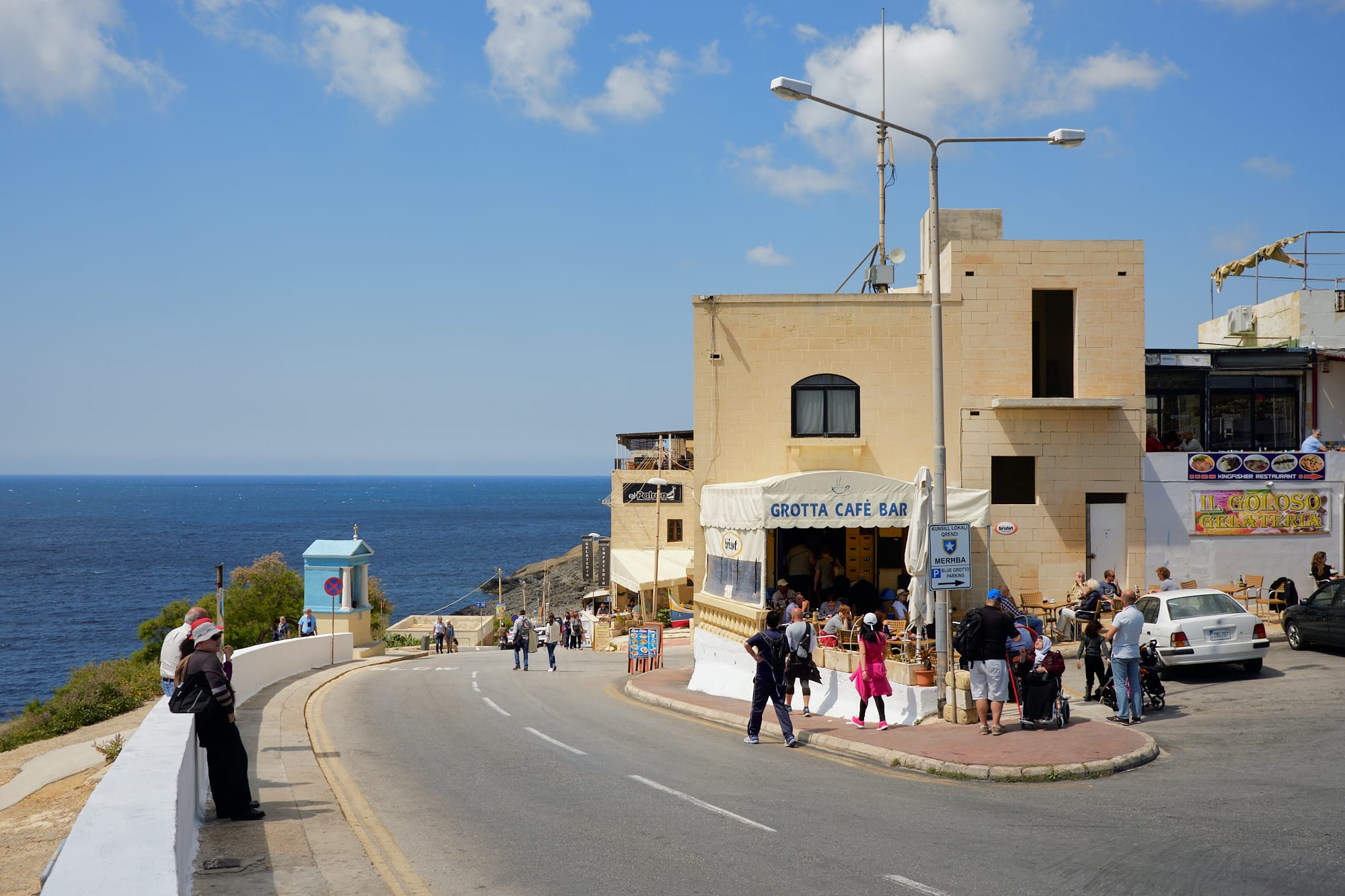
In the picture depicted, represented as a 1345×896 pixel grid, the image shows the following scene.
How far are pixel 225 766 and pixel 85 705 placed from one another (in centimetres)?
1583

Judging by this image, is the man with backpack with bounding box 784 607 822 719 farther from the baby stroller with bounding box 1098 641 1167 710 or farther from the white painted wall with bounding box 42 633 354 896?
the white painted wall with bounding box 42 633 354 896

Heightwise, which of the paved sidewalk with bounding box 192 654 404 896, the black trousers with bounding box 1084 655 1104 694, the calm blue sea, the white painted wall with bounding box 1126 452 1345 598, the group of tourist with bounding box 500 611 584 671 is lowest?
the calm blue sea

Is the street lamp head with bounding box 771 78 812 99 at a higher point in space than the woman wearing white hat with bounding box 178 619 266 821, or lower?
higher

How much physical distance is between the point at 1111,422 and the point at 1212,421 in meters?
4.52

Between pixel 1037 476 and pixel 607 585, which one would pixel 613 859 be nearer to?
pixel 1037 476

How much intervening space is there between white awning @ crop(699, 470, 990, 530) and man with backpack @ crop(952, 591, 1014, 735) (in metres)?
5.90

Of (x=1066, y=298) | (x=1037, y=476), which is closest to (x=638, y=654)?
(x=1037, y=476)

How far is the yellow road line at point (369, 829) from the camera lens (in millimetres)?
7762

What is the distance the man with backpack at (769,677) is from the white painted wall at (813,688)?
6.51 ft

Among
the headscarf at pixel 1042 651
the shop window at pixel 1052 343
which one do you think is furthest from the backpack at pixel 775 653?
the shop window at pixel 1052 343

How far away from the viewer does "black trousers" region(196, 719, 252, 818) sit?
9.08 m

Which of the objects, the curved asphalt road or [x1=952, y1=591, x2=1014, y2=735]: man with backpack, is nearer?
the curved asphalt road

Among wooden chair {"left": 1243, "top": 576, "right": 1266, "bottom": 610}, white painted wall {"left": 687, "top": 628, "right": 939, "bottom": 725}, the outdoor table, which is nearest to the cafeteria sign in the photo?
wooden chair {"left": 1243, "top": 576, "right": 1266, "bottom": 610}

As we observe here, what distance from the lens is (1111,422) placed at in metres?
21.8
